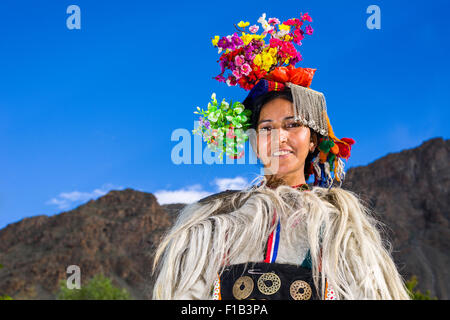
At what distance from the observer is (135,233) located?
376ft

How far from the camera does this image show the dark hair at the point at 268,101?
463 centimetres

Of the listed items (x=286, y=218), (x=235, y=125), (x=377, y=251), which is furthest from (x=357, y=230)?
(x=235, y=125)

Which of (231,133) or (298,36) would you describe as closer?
(231,133)

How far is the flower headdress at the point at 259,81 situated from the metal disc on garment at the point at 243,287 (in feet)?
5.39

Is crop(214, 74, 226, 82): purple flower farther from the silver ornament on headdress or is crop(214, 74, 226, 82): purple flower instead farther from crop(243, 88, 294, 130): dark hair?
the silver ornament on headdress

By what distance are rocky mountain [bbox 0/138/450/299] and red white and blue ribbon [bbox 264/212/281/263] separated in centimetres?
8636

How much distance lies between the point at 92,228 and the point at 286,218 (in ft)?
368

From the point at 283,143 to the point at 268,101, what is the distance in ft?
1.48

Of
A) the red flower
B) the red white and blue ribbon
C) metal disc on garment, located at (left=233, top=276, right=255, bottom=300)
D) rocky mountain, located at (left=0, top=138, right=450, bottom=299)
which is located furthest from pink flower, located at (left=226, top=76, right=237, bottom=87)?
rocky mountain, located at (left=0, top=138, right=450, bottom=299)

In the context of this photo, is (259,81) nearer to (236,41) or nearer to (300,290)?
(236,41)

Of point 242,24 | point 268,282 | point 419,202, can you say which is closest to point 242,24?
point 242,24

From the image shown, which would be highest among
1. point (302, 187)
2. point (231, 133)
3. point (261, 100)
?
point (261, 100)

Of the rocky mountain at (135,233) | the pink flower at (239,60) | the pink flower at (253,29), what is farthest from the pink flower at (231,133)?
the rocky mountain at (135,233)

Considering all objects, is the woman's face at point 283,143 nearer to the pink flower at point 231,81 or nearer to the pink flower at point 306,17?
the pink flower at point 231,81
